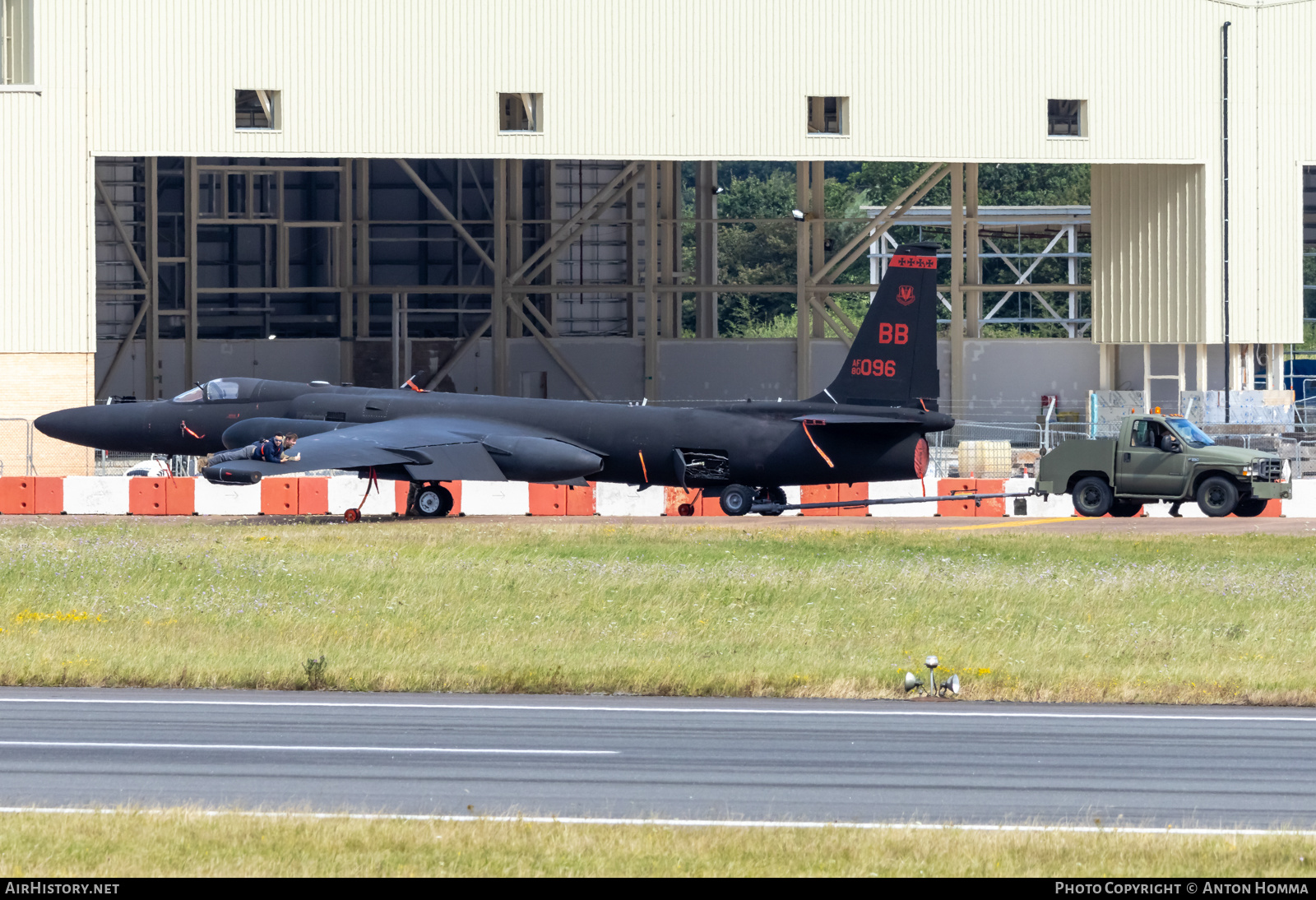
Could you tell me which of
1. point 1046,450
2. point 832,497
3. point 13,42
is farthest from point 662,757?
point 13,42

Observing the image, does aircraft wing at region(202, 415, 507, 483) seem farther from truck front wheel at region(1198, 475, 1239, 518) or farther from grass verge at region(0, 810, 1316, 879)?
grass verge at region(0, 810, 1316, 879)

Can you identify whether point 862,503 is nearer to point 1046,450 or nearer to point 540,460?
point 540,460

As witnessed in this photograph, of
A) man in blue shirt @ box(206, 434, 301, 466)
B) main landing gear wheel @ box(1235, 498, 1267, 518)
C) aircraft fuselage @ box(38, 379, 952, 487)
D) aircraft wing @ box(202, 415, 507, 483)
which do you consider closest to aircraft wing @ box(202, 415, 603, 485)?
aircraft wing @ box(202, 415, 507, 483)

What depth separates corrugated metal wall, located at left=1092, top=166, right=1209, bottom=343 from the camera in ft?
148

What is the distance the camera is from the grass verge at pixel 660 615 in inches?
615

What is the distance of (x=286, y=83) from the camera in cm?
4041

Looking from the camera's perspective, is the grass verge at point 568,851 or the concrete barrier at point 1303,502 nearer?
the grass verge at point 568,851

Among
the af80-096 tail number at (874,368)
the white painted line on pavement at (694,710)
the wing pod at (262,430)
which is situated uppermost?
the af80-096 tail number at (874,368)

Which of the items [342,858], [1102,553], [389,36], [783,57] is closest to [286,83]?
[389,36]

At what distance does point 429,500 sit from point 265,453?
475 cm

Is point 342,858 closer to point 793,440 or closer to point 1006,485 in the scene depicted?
point 793,440

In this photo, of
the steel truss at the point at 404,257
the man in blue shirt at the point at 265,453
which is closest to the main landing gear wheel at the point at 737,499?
the man in blue shirt at the point at 265,453

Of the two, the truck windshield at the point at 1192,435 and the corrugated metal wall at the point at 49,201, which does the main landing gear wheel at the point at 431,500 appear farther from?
the truck windshield at the point at 1192,435

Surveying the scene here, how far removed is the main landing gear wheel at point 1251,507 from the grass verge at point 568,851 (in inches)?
1009
